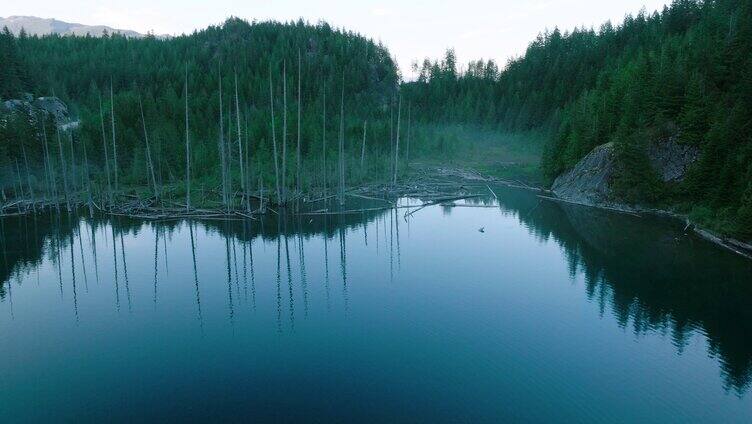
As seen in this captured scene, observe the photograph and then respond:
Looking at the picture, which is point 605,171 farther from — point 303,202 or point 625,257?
point 303,202

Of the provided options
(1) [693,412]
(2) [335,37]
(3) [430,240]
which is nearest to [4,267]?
(3) [430,240]

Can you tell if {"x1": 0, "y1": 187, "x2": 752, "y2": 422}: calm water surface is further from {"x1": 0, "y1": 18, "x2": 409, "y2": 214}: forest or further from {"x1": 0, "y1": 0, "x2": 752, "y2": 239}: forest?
{"x1": 0, "y1": 18, "x2": 409, "y2": 214}: forest

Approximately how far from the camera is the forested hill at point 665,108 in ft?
148

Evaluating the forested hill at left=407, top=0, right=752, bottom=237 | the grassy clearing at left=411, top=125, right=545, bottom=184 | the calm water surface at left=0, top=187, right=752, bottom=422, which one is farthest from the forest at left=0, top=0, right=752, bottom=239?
the calm water surface at left=0, top=187, right=752, bottom=422

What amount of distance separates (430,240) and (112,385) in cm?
2960

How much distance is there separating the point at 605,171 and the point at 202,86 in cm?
9894

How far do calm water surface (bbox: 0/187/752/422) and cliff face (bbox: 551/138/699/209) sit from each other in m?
11.7

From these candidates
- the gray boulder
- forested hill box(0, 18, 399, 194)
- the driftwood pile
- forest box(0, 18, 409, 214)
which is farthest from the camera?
the gray boulder

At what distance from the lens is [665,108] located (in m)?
57.7

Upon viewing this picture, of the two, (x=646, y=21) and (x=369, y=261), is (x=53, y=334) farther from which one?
(x=646, y=21)

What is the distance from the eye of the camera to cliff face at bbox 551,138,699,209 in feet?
175

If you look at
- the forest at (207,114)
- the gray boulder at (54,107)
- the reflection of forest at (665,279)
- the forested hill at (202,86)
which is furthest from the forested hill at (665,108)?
the gray boulder at (54,107)

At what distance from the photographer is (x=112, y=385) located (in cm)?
1975

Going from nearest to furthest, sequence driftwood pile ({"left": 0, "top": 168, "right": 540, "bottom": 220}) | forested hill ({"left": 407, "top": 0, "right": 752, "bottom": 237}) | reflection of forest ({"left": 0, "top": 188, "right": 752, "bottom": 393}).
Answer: reflection of forest ({"left": 0, "top": 188, "right": 752, "bottom": 393}) → forested hill ({"left": 407, "top": 0, "right": 752, "bottom": 237}) → driftwood pile ({"left": 0, "top": 168, "right": 540, "bottom": 220})
